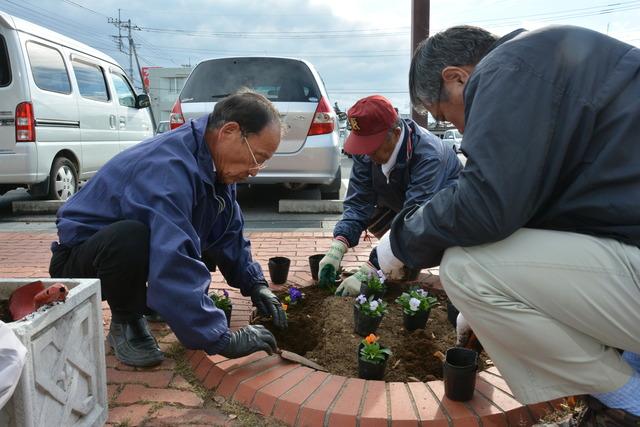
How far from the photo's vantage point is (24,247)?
4137 millimetres

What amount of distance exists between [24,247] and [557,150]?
4.08 meters

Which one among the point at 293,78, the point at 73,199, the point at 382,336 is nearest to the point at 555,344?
the point at 382,336

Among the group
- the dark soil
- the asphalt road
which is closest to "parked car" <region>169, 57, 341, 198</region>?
the asphalt road

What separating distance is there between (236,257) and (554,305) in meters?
1.47

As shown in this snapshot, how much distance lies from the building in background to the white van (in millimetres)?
29544

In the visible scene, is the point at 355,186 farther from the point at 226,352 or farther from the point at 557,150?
the point at 557,150

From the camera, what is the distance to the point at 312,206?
563 centimetres

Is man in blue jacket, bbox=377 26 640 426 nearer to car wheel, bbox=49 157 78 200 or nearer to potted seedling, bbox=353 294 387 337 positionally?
potted seedling, bbox=353 294 387 337

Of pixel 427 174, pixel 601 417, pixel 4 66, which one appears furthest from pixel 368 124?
pixel 4 66

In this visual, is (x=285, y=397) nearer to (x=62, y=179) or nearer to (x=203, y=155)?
(x=203, y=155)

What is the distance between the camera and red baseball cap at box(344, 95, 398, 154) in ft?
8.66

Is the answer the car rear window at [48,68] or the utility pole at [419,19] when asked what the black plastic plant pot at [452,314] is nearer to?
the utility pole at [419,19]

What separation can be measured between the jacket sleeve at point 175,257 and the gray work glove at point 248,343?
4cm

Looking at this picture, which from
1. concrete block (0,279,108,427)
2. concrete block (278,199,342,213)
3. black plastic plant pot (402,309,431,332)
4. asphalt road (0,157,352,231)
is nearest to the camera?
concrete block (0,279,108,427)
